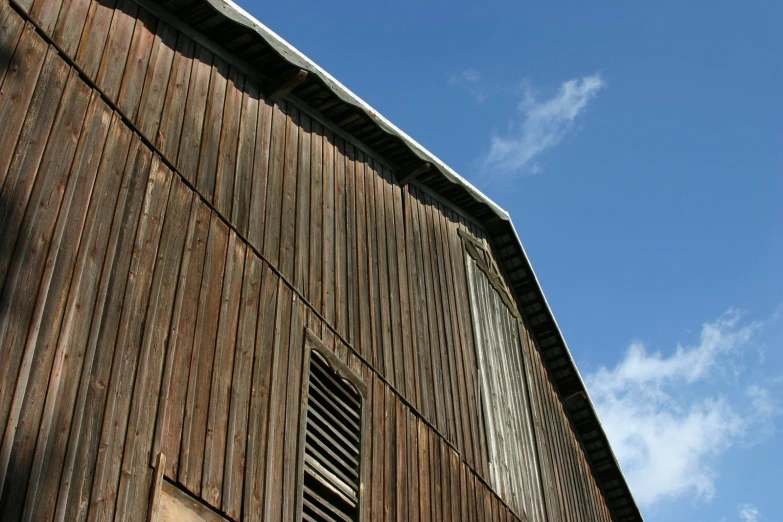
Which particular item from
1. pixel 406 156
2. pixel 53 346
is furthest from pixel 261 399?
pixel 406 156

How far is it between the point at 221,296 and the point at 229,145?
181 centimetres

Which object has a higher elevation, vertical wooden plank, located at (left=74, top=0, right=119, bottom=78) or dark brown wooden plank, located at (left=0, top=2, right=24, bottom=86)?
vertical wooden plank, located at (left=74, top=0, right=119, bottom=78)

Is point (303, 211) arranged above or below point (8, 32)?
above

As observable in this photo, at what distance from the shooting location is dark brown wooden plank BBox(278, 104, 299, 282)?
8.95m

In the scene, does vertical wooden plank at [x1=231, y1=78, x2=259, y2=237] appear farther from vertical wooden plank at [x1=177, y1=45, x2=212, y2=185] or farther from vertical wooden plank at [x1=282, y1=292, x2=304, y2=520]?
vertical wooden plank at [x1=282, y1=292, x2=304, y2=520]

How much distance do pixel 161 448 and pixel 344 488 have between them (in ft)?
8.36

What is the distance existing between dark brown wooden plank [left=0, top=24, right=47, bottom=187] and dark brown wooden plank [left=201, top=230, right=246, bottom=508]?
2.15 m

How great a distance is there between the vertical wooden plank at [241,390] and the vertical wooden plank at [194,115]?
3.14 ft

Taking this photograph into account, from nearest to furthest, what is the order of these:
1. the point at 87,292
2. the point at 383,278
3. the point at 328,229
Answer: the point at 87,292 → the point at 328,229 → the point at 383,278

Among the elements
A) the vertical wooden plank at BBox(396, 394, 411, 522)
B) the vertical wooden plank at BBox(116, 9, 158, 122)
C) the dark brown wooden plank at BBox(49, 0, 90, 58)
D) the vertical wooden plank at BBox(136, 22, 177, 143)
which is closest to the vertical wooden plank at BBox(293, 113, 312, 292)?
the vertical wooden plank at BBox(396, 394, 411, 522)

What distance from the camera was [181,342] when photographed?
6977 millimetres

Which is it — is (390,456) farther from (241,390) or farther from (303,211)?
(303,211)

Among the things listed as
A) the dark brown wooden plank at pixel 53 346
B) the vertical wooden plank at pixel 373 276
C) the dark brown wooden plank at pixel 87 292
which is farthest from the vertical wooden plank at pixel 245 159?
the vertical wooden plank at pixel 373 276

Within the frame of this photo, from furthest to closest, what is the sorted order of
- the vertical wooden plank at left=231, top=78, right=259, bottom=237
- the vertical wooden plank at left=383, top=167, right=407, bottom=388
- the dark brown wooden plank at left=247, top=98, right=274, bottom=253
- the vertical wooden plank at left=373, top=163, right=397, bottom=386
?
the vertical wooden plank at left=383, top=167, right=407, bottom=388 < the vertical wooden plank at left=373, top=163, right=397, bottom=386 < the dark brown wooden plank at left=247, top=98, right=274, bottom=253 < the vertical wooden plank at left=231, top=78, right=259, bottom=237
